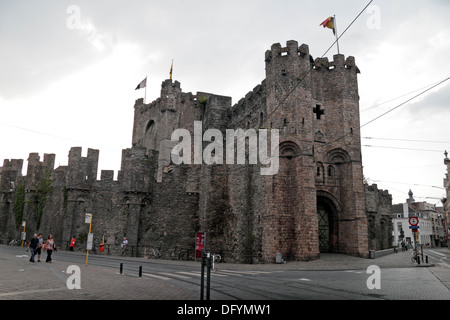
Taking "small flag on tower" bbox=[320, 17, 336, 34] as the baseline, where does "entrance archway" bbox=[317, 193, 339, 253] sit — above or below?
below

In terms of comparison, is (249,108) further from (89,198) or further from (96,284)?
(96,284)

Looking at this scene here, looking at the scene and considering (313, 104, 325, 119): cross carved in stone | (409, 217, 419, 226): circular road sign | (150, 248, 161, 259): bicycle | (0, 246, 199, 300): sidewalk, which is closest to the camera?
→ (0, 246, 199, 300): sidewalk

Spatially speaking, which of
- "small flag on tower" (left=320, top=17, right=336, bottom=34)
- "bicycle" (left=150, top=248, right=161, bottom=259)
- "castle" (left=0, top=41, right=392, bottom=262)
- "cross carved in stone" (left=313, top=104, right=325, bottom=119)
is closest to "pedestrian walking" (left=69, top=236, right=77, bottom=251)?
"castle" (left=0, top=41, right=392, bottom=262)

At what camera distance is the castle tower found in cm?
2042

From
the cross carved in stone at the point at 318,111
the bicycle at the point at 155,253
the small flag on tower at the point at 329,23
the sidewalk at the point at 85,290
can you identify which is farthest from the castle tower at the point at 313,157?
the sidewalk at the point at 85,290

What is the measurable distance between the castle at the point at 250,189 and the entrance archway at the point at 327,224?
6 cm

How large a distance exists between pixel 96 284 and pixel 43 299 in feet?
9.23

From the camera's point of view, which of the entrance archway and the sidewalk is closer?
the sidewalk

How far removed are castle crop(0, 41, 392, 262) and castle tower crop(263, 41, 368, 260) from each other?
2.5 inches

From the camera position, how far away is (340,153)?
76.5 feet

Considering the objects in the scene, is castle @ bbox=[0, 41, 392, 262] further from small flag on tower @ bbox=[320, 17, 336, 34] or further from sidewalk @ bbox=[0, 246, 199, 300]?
sidewalk @ bbox=[0, 246, 199, 300]

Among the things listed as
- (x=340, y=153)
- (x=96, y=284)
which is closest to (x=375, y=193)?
(x=340, y=153)

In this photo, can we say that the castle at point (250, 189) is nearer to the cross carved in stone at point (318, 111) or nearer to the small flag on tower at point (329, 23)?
the cross carved in stone at point (318, 111)

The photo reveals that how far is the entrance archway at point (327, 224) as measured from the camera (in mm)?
22906
